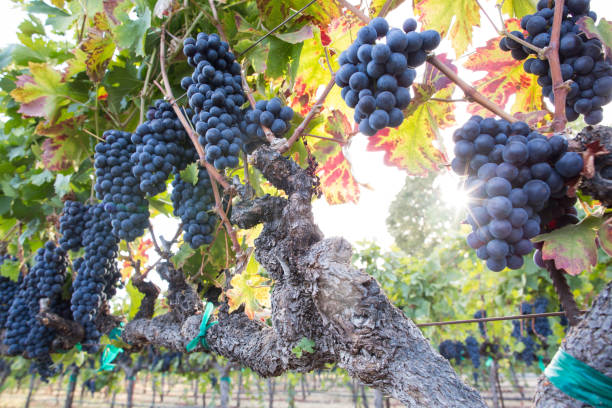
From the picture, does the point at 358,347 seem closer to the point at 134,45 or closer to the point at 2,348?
the point at 134,45

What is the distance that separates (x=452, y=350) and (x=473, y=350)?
57 cm

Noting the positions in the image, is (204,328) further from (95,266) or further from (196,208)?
(95,266)

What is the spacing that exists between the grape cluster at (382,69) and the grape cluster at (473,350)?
37.4 feet

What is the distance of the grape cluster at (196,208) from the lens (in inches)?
59.4

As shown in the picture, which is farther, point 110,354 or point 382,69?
point 110,354

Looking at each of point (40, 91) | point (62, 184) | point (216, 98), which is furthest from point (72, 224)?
point (216, 98)

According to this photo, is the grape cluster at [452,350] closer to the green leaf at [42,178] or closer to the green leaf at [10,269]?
the green leaf at [10,269]

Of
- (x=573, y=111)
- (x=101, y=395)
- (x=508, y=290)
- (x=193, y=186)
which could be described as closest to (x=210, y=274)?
(x=193, y=186)

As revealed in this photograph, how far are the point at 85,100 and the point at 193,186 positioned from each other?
112 centimetres

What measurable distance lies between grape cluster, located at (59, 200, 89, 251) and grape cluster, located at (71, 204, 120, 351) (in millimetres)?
78

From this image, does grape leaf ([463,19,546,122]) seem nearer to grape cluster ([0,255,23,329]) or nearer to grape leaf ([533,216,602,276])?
grape leaf ([533,216,602,276])

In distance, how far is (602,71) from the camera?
89 centimetres

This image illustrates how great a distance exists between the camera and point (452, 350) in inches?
423

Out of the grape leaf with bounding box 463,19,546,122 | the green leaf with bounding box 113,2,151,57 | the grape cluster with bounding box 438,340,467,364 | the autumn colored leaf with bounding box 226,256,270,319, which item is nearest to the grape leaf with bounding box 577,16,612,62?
the grape leaf with bounding box 463,19,546,122
